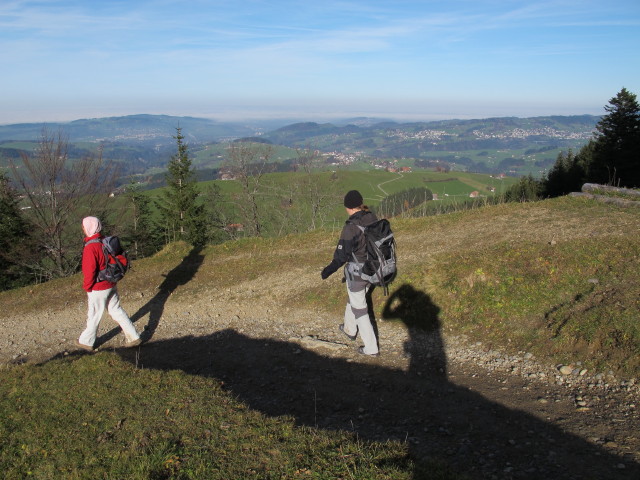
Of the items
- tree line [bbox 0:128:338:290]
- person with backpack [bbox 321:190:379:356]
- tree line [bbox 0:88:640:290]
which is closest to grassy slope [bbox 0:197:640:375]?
person with backpack [bbox 321:190:379:356]

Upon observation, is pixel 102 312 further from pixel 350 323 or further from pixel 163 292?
pixel 350 323

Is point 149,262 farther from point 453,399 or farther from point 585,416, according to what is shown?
point 585,416

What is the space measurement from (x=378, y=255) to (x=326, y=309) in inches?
142

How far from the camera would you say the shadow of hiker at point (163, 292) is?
1009cm

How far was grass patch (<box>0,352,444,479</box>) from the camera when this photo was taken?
3980mm

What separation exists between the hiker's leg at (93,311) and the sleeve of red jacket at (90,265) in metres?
0.27

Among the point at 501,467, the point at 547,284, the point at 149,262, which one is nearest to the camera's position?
the point at 501,467

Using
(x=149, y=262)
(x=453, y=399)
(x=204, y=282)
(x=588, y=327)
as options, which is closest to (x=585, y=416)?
(x=453, y=399)

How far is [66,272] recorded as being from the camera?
993 inches

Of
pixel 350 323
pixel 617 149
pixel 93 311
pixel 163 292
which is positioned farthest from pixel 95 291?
pixel 617 149

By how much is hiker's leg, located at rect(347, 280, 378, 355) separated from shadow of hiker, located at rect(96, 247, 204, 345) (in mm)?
5272

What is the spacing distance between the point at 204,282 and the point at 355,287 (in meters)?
6.74

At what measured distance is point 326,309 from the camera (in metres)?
10.1

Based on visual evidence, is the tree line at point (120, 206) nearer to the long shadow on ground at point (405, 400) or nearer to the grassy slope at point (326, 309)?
the grassy slope at point (326, 309)
